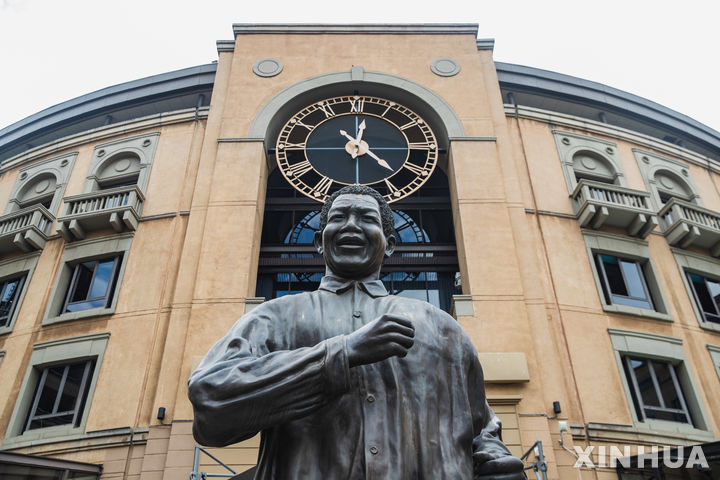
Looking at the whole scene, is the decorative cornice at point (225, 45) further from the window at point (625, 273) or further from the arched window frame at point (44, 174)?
the window at point (625, 273)

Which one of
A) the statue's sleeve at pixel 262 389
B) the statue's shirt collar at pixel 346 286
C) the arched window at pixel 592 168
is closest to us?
the statue's sleeve at pixel 262 389

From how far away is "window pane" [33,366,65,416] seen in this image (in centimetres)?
1240

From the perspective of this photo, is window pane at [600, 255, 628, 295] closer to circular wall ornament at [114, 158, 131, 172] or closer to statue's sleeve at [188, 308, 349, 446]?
statue's sleeve at [188, 308, 349, 446]

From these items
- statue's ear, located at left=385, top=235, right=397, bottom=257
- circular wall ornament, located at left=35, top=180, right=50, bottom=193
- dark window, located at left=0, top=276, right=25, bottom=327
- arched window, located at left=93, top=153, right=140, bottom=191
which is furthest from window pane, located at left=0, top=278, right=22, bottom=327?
statue's ear, located at left=385, top=235, right=397, bottom=257

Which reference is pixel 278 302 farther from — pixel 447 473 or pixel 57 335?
pixel 57 335

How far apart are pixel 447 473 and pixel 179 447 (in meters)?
10.1

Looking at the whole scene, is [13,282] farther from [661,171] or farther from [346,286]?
[661,171]

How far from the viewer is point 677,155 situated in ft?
58.4

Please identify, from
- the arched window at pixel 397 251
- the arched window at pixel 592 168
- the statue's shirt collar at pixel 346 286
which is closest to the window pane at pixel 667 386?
the arched window at pixel 397 251

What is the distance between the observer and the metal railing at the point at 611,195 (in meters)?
14.4

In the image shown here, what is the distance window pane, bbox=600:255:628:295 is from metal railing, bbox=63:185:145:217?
42.8 feet

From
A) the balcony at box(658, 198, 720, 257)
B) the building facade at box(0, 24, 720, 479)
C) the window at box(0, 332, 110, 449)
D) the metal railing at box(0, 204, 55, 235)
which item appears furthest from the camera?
the metal railing at box(0, 204, 55, 235)

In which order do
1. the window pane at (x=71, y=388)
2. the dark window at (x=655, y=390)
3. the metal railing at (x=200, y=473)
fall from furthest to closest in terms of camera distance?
the window pane at (x=71, y=388)
the dark window at (x=655, y=390)
the metal railing at (x=200, y=473)

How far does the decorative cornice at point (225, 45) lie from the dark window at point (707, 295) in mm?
15650
